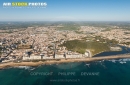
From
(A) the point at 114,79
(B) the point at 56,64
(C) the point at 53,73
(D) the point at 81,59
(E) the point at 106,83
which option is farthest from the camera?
(D) the point at 81,59

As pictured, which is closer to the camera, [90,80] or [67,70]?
[90,80]

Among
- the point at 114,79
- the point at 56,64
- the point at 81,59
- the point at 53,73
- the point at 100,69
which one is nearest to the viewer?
the point at 114,79

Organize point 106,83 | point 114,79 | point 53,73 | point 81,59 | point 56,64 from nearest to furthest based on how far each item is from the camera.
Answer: point 106,83
point 114,79
point 53,73
point 56,64
point 81,59

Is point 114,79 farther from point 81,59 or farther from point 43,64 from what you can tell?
point 43,64

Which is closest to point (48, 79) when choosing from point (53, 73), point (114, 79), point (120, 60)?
point (53, 73)

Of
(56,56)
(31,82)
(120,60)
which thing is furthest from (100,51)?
(31,82)

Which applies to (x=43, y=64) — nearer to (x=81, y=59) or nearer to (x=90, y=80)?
(x=81, y=59)
